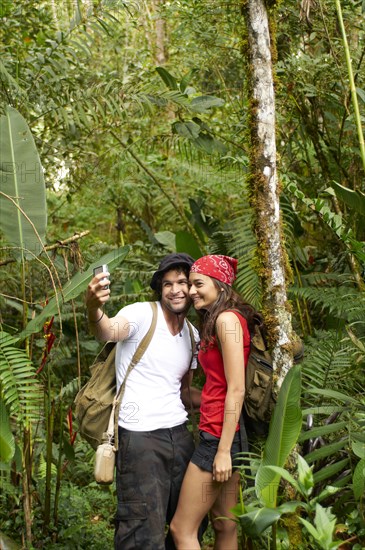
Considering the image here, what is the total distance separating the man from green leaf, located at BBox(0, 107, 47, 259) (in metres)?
0.77

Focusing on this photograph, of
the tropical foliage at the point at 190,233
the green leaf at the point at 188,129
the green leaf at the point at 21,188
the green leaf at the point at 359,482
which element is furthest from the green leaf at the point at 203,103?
the green leaf at the point at 359,482

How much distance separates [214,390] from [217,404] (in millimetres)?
69

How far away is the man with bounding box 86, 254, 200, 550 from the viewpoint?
3.05 metres

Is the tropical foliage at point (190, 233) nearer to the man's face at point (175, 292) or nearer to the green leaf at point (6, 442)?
the green leaf at point (6, 442)

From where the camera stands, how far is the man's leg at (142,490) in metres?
3.04

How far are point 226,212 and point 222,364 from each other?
16.1ft

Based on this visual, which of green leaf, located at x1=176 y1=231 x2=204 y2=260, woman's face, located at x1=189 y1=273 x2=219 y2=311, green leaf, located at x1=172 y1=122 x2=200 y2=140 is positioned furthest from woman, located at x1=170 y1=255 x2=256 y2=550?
green leaf, located at x1=172 y1=122 x2=200 y2=140

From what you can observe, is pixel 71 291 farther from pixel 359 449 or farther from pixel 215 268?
pixel 359 449

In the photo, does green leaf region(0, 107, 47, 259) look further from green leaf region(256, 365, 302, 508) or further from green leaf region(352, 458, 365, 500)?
green leaf region(352, 458, 365, 500)

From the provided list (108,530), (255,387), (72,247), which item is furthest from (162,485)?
(108,530)

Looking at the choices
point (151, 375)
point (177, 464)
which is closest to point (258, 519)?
point (177, 464)

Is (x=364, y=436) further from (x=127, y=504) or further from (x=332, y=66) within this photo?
(x=332, y=66)

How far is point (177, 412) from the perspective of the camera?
10.6 ft

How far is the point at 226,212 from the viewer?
7828 millimetres
